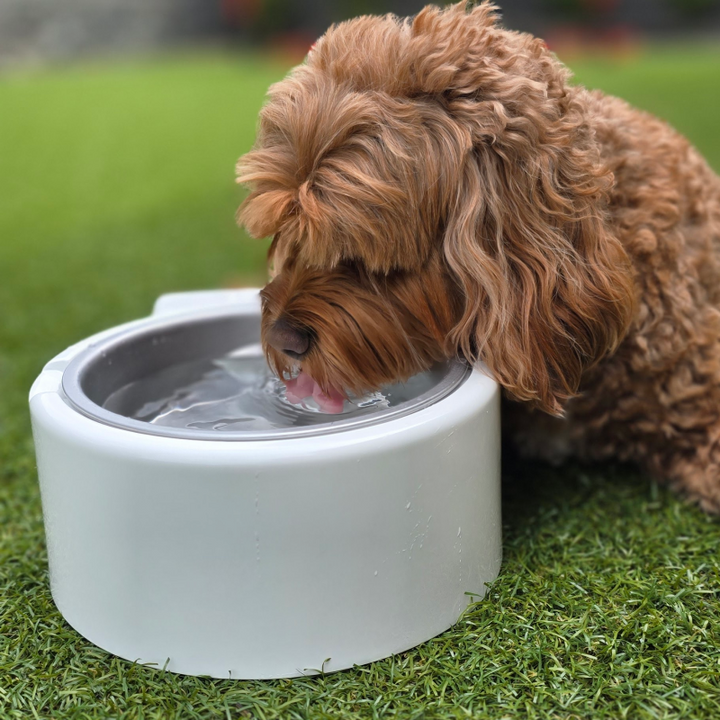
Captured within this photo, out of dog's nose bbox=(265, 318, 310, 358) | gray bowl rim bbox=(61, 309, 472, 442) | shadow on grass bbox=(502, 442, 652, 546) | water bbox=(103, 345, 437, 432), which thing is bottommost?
shadow on grass bbox=(502, 442, 652, 546)

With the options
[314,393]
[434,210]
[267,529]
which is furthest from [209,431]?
[434,210]

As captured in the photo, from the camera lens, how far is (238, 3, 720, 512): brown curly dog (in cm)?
179

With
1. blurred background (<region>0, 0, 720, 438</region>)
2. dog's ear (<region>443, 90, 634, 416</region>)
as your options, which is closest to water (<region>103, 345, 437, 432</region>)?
dog's ear (<region>443, 90, 634, 416</region>)

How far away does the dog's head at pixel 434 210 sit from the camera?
1.79m

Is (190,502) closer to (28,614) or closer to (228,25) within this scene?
(28,614)

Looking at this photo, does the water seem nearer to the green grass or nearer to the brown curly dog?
the brown curly dog

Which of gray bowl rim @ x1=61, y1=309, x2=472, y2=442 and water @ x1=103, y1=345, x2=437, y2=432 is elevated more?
gray bowl rim @ x1=61, y1=309, x2=472, y2=442

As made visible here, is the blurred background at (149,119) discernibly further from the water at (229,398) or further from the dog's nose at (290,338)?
the dog's nose at (290,338)

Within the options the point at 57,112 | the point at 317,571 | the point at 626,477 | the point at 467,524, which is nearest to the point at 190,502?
the point at 317,571

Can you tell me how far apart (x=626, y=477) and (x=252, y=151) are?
1.45 m

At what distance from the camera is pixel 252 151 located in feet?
6.43

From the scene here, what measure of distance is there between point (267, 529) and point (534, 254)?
2.68ft

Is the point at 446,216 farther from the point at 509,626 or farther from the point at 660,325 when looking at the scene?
the point at 509,626

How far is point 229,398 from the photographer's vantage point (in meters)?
2.49
